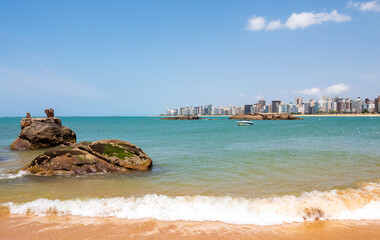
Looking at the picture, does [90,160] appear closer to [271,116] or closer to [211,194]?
[211,194]

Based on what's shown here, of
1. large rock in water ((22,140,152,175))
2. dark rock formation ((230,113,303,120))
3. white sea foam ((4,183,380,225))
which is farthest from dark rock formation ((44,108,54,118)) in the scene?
dark rock formation ((230,113,303,120))

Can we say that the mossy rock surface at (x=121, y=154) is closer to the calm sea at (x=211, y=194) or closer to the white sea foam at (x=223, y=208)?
the calm sea at (x=211, y=194)

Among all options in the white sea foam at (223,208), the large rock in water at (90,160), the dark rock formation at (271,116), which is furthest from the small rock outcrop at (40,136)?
the dark rock formation at (271,116)

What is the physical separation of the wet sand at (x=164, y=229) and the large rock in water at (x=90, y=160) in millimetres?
4780

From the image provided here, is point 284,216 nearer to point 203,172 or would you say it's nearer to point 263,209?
point 263,209

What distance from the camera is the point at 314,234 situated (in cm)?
546

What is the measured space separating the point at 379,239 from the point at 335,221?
44.0 inches

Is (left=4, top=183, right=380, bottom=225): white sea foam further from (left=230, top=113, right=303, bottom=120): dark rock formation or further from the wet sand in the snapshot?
(left=230, top=113, right=303, bottom=120): dark rock formation

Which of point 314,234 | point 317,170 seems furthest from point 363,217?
point 317,170

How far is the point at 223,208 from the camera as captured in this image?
6.95m

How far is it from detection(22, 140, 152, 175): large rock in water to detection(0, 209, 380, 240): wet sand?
478 cm

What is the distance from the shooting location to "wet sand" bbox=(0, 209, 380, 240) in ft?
17.7

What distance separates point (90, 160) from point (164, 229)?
7320mm

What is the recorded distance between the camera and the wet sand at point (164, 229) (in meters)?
5.39
